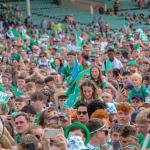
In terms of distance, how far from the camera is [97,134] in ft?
26.3

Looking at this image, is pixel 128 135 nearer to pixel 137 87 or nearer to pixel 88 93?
pixel 88 93

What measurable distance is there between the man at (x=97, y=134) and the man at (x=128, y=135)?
0.19m

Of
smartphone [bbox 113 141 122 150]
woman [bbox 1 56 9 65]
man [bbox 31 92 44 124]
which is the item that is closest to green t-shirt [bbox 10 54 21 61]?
woman [bbox 1 56 9 65]

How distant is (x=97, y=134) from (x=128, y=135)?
348mm

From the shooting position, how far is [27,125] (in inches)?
361

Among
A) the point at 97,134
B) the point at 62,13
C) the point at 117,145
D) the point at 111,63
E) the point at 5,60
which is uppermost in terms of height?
the point at 62,13

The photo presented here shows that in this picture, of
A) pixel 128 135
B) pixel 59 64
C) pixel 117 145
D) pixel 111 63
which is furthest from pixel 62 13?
pixel 117 145

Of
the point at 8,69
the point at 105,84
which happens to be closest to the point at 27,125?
the point at 105,84

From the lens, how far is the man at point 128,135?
8.01 meters

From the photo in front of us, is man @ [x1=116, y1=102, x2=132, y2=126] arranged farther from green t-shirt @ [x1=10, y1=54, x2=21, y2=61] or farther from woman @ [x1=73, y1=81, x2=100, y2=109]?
green t-shirt @ [x1=10, y1=54, x2=21, y2=61]

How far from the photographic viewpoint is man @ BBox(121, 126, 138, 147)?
801 centimetres

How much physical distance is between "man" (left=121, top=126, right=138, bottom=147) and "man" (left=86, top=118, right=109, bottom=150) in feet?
0.61

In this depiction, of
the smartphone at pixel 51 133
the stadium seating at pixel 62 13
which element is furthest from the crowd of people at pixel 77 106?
the stadium seating at pixel 62 13

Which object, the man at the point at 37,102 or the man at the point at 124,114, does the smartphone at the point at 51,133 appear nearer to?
the man at the point at 124,114
